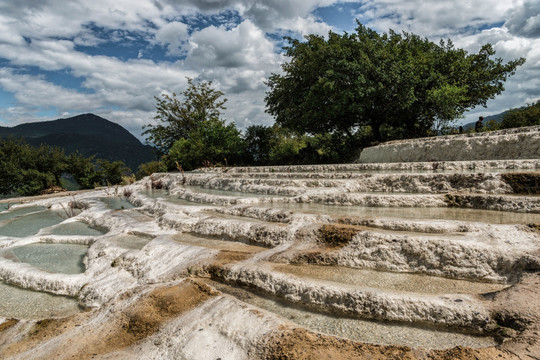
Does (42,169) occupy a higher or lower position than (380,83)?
lower

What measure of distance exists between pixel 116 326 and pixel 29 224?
8.30 meters

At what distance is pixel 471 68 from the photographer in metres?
18.1

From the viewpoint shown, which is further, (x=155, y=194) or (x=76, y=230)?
(x=155, y=194)

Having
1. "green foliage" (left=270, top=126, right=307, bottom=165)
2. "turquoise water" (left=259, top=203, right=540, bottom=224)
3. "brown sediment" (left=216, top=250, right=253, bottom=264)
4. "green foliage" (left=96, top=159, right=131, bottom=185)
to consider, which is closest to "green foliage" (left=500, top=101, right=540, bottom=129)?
"green foliage" (left=270, top=126, right=307, bottom=165)

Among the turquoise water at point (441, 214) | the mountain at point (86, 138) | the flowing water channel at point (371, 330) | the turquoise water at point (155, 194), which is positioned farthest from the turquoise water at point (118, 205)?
the mountain at point (86, 138)

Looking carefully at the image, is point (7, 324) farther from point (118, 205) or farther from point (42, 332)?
point (118, 205)

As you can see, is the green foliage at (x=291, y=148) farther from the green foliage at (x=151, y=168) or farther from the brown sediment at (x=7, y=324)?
the brown sediment at (x=7, y=324)

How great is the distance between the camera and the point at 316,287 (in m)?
2.81

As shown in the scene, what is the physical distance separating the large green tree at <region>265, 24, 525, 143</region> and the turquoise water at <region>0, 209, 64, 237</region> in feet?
43.8

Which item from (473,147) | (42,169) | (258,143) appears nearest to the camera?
(473,147)

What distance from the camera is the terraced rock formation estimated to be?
6.98ft

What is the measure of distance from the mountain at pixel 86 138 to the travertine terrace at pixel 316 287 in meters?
62.3

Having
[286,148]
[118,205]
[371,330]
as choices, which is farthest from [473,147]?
[118,205]

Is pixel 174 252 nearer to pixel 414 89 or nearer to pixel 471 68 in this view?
pixel 414 89
